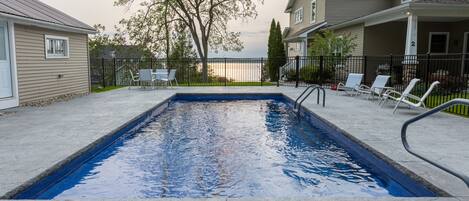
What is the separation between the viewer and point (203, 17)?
25844mm

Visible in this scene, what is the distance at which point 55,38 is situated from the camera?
12.1m

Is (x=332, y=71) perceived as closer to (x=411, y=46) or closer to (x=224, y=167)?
(x=411, y=46)

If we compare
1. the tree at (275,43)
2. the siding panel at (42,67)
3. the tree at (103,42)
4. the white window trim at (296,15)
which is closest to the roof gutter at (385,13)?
the white window trim at (296,15)

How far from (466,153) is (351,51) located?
1344 centimetres

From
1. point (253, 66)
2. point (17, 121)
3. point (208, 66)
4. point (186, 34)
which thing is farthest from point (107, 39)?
point (17, 121)

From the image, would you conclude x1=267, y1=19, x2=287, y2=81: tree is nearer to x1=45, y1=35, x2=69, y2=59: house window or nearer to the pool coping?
x1=45, y1=35, x2=69, y2=59: house window

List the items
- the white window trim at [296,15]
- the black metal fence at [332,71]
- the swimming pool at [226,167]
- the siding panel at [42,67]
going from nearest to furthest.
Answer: the swimming pool at [226,167] → the siding panel at [42,67] → the black metal fence at [332,71] → the white window trim at [296,15]

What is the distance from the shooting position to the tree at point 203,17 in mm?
24734

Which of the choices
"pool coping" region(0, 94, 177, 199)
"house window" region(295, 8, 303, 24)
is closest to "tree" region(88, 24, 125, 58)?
"house window" region(295, 8, 303, 24)

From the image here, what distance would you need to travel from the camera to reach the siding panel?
33.8ft

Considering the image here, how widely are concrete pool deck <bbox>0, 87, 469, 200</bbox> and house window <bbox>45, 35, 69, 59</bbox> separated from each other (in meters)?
2.28

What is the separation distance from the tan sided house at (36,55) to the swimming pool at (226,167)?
406 centimetres

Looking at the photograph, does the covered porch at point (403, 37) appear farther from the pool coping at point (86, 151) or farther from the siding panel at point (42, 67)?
the siding panel at point (42, 67)

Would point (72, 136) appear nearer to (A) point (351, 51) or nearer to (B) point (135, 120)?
(B) point (135, 120)
